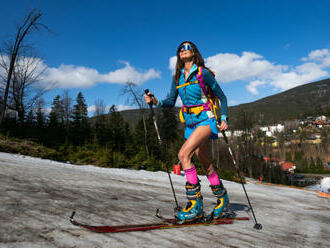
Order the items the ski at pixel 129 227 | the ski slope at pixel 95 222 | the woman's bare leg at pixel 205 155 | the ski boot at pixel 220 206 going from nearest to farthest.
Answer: the ski slope at pixel 95 222 < the ski at pixel 129 227 < the ski boot at pixel 220 206 < the woman's bare leg at pixel 205 155

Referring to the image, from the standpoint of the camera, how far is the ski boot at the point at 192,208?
311cm

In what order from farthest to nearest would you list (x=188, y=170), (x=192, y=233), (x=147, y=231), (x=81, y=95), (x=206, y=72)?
(x=81, y=95)
(x=206, y=72)
(x=188, y=170)
(x=192, y=233)
(x=147, y=231)

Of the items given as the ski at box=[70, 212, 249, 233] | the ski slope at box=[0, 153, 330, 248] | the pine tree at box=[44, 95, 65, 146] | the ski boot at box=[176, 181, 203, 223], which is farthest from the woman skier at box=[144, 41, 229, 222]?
the pine tree at box=[44, 95, 65, 146]

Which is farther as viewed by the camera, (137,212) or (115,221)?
(137,212)

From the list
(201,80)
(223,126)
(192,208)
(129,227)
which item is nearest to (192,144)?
(223,126)

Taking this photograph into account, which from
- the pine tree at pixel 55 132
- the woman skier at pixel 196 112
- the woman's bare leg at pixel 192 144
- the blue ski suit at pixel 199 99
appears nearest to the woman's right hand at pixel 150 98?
the woman skier at pixel 196 112

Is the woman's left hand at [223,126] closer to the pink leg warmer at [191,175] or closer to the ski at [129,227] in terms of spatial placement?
the pink leg warmer at [191,175]

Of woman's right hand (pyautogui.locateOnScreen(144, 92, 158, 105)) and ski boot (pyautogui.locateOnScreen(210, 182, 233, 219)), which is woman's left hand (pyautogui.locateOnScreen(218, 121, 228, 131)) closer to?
ski boot (pyautogui.locateOnScreen(210, 182, 233, 219))

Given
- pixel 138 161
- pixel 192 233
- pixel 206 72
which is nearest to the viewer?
pixel 192 233

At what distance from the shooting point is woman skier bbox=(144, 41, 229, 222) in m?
3.46

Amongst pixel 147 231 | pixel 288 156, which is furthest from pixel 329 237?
pixel 288 156

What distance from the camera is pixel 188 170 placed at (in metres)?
3.46

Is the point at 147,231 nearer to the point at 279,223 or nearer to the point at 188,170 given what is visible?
the point at 188,170

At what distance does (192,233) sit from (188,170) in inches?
38.0
